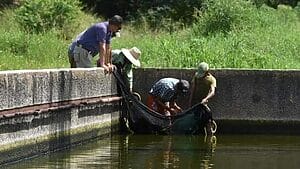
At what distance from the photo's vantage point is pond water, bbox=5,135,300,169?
12.8 meters

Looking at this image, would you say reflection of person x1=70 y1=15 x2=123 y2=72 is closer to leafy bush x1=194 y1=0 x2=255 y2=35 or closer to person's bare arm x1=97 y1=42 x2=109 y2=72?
person's bare arm x1=97 y1=42 x2=109 y2=72

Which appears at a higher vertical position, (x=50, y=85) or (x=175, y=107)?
(x=50, y=85)

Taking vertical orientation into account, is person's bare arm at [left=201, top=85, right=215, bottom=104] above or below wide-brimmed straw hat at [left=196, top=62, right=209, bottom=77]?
below

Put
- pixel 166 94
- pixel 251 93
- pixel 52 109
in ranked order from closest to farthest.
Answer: pixel 52 109 < pixel 166 94 < pixel 251 93

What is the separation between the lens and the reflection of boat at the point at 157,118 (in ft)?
54.7

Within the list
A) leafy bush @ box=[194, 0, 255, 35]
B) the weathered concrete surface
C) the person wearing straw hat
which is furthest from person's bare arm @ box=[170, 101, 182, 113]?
leafy bush @ box=[194, 0, 255, 35]

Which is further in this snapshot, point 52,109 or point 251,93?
point 251,93

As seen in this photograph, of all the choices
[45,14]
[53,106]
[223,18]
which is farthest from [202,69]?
[45,14]

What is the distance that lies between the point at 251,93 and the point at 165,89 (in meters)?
2.04

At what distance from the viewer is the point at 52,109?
1385cm

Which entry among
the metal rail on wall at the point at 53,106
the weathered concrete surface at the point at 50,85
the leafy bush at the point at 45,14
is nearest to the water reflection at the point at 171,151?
the metal rail on wall at the point at 53,106

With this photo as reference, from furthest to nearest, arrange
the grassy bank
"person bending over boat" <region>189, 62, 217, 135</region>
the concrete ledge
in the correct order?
the grassy bank
"person bending over boat" <region>189, 62, 217, 135</region>
the concrete ledge

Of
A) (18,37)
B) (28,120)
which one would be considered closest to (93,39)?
(28,120)

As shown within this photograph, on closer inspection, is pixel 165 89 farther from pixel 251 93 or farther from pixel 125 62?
pixel 251 93
